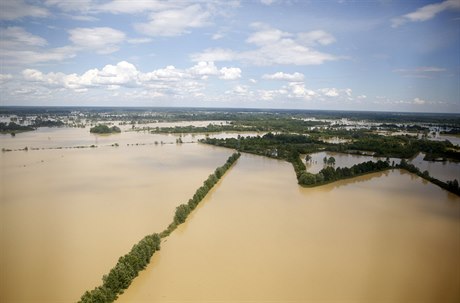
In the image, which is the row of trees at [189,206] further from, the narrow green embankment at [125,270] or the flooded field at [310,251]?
the flooded field at [310,251]

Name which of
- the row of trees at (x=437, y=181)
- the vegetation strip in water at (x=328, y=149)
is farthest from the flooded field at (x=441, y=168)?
the vegetation strip in water at (x=328, y=149)

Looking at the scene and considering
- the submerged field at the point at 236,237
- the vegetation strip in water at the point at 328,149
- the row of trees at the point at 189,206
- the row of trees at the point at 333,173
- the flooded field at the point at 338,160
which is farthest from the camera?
the flooded field at the point at 338,160

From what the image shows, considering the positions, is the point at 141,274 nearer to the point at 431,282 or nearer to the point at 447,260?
the point at 431,282

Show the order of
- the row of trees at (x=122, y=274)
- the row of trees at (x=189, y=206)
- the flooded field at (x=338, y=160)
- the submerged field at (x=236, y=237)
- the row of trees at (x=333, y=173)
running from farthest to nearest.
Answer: the flooded field at (x=338, y=160) → the row of trees at (x=333, y=173) → the row of trees at (x=189, y=206) → the submerged field at (x=236, y=237) → the row of trees at (x=122, y=274)

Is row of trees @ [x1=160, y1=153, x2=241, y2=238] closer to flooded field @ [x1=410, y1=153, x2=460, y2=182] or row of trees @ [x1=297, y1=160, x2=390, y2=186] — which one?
row of trees @ [x1=297, y1=160, x2=390, y2=186]

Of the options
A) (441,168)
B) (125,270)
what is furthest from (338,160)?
(125,270)

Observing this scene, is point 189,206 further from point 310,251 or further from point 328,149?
point 328,149
